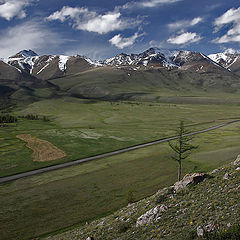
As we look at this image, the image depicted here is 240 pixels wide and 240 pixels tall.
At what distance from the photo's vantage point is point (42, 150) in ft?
309

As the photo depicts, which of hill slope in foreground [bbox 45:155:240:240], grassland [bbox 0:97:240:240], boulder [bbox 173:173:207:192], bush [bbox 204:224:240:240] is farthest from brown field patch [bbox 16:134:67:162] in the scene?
bush [bbox 204:224:240:240]

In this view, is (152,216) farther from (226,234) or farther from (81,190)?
(81,190)

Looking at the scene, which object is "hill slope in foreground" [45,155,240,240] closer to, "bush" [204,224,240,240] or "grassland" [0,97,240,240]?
"bush" [204,224,240,240]

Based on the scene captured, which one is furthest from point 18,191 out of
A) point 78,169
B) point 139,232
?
point 139,232

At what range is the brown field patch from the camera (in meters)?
83.7

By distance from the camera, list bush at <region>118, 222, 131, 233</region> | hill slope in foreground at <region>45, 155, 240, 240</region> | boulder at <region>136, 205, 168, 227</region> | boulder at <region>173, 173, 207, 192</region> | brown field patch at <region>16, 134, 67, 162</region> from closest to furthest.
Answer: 1. hill slope in foreground at <region>45, 155, 240, 240</region>
2. boulder at <region>136, 205, 168, 227</region>
3. bush at <region>118, 222, 131, 233</region>
4. boulder at <region>173, 173, 207, 192</region>
5. brown field patch at <region>16, 134, 67, 162</region>

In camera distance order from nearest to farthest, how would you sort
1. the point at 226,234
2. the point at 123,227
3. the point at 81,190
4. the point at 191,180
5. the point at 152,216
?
1. the point at 226,234
2. the point at 152,216
3. the point at 123,227
4. the point at 191,180
5. the point at 81,190

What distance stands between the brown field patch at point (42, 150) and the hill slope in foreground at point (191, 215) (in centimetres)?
6467

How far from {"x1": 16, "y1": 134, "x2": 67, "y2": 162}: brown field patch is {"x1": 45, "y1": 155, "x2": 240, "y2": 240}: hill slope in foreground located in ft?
212

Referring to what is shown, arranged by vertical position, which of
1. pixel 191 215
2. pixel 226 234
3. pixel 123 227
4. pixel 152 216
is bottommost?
pixel 123 227

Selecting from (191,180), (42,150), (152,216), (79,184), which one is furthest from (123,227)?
(42,150)

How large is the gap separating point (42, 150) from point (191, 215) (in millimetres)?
86626

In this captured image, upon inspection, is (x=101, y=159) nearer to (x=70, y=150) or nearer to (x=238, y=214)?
(x=70, y=150)

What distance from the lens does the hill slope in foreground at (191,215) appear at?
15078 mm
